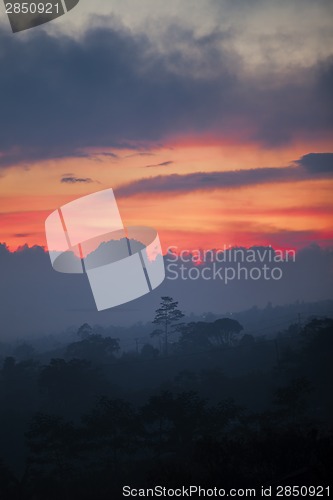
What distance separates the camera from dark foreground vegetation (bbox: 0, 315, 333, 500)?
3294 centimetres

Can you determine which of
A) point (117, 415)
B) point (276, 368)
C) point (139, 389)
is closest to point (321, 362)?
point (276, 368)

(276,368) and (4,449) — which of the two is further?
(276,368)

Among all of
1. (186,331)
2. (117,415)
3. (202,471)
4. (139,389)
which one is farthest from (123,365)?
(202,471)

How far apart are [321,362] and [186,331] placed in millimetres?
41388

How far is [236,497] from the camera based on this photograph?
92.9 ft

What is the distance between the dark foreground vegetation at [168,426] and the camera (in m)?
32.9

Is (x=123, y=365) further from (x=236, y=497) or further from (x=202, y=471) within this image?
(x=236, y=497)

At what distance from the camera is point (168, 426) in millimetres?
50750

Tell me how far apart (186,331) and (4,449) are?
5798 cm

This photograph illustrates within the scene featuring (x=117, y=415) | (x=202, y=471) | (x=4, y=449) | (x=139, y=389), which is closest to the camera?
(x=202, y=471)

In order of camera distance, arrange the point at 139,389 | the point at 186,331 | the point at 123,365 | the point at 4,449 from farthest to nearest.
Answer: the point at 186,331 → the point at 123,365 → the point at 139,389 → the point at 4,449

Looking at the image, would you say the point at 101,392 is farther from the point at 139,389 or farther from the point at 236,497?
the point at 236,497

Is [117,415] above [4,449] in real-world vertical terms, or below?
above

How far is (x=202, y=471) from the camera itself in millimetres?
34375
